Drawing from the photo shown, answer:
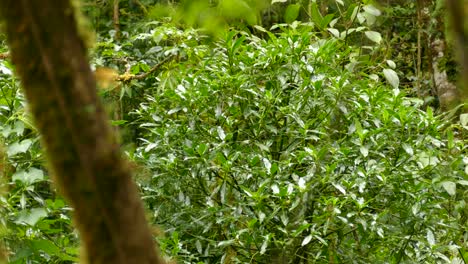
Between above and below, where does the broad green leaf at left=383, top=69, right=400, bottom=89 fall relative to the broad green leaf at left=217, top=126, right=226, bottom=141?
below

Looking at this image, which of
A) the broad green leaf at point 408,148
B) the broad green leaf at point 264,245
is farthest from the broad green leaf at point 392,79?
the broad green leaf at point 264,245

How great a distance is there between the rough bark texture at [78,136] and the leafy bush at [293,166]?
1813mm

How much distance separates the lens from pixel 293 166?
276 centimetres

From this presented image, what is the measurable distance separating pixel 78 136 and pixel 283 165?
2.07 metres

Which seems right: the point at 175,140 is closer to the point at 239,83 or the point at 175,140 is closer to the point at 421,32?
the point at 239,83

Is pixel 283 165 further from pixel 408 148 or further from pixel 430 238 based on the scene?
pixel 430 238

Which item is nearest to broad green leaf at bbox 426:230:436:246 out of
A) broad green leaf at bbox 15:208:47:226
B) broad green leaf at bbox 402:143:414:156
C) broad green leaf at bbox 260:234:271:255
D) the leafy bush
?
the leafy bush

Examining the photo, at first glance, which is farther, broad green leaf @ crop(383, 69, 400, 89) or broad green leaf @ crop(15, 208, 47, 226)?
broad green leaf @ crop(383, 69, 400, 89)

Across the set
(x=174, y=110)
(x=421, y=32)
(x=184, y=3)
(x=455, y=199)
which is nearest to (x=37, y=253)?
(x=174, y=110)

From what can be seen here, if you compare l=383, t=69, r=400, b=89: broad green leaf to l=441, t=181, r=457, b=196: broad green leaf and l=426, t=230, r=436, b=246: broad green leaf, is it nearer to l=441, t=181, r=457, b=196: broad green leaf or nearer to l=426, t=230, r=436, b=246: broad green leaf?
l=441, t=181, r=457, b=196: broad green leaf

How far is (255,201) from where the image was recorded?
8.46 ft

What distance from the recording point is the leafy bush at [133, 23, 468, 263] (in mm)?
2609

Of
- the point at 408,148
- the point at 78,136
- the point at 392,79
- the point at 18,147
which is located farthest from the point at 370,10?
the point at 78,136

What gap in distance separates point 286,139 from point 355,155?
300 mm
